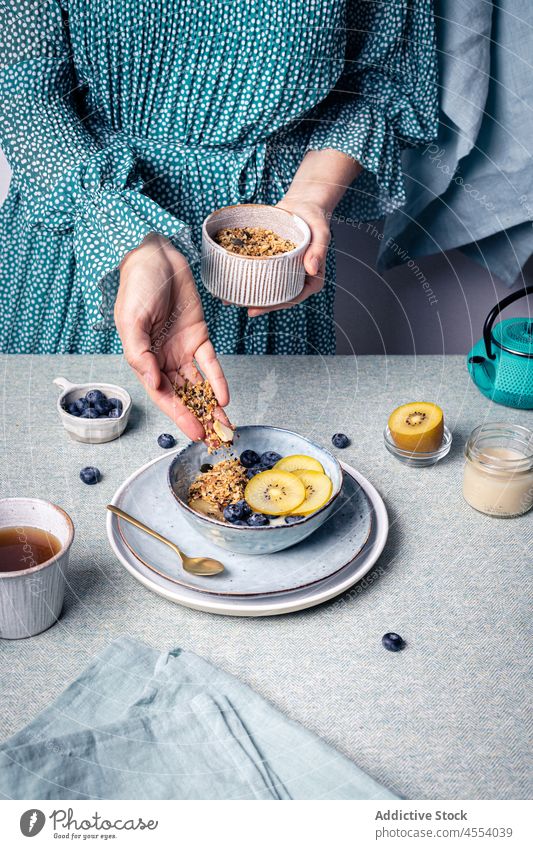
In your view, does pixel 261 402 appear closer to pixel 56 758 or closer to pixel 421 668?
pixel 421 668

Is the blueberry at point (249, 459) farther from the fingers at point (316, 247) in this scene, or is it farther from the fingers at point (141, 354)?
the fingers at point (316, 247)

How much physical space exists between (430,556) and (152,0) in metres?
0.83

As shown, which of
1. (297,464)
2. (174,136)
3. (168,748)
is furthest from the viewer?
(174,136)

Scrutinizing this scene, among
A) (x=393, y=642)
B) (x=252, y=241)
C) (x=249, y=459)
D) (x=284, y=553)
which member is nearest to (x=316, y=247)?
(x=252, y=241)

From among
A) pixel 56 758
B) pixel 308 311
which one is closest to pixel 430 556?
pixel 56 758

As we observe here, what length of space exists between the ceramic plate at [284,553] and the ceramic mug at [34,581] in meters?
0.08

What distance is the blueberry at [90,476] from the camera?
896mm

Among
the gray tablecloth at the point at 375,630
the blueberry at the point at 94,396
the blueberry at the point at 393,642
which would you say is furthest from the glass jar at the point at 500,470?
the blueberry at the point at 94,396

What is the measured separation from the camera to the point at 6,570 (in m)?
0.69

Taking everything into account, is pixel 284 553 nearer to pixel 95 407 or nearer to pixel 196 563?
pixel 196 563

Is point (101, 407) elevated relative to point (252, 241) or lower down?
lower down

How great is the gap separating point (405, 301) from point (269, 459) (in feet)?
3.89

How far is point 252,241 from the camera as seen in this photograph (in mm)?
1025

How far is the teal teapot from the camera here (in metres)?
1.05
